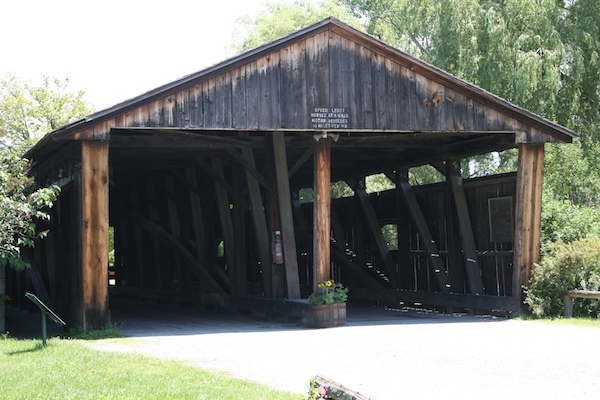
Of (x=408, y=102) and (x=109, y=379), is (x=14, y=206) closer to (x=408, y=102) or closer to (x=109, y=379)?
(x=109, y=379)

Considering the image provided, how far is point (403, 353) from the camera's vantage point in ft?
35.0

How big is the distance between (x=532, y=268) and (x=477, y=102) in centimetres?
317

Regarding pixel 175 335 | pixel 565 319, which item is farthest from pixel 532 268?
pixel 175 335

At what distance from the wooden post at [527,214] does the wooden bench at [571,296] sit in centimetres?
101

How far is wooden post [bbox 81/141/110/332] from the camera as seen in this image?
531 inches

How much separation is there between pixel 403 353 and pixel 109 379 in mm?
3699

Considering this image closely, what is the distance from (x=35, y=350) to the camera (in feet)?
37.7

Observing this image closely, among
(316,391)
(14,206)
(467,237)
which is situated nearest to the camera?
(316,391)

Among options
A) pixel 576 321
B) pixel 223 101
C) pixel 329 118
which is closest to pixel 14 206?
pixel 223 101

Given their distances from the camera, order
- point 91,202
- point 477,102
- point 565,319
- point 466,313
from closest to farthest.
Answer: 1. point 91,202
2. point 565,319
3. point 477,102
4. point 466,313

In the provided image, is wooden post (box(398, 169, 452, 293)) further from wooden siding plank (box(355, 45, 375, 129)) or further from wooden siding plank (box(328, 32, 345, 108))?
wooden siding plank (box(328, 32, 345, 108))

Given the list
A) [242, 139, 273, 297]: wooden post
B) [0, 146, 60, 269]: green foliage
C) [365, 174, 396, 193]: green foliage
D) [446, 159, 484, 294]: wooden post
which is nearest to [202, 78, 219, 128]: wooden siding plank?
[0, 146, 60, 269]: green foliage

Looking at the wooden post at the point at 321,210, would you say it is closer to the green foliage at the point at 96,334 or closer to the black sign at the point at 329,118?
the black sign at the point at 329,118

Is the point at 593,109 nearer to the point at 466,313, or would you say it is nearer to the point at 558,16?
the point at 558,16
